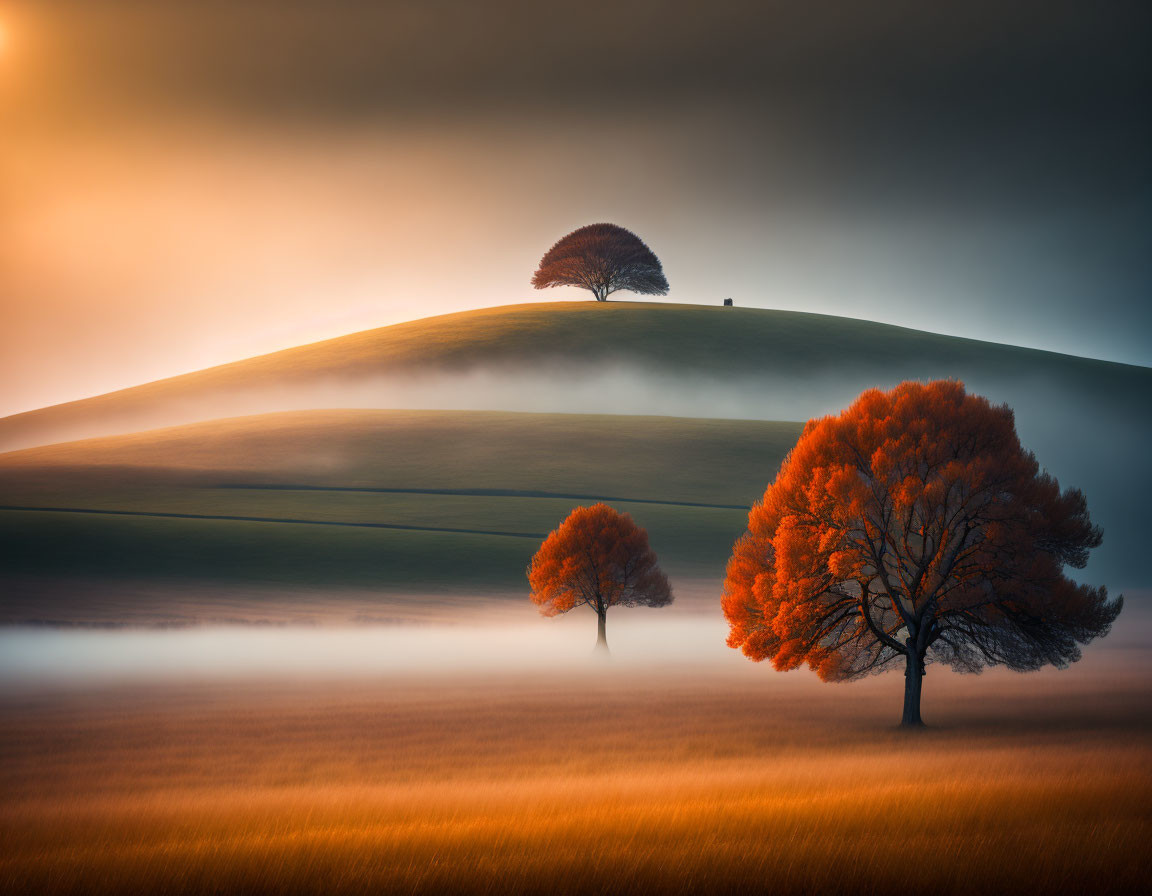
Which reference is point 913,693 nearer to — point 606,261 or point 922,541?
point 922,541

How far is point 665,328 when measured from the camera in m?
122

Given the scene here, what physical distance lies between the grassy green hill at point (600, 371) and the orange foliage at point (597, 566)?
53243mm

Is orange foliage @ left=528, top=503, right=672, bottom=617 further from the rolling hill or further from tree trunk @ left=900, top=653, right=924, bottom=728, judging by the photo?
tree trunk @ left=900, top=653, right=924, bottom=728

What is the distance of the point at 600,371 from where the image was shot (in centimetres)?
10962

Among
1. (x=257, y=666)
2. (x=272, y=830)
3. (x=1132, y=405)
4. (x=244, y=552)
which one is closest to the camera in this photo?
(x=272, y=830)

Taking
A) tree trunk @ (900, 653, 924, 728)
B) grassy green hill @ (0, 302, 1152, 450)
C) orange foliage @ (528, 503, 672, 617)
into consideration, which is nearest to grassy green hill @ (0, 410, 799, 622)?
orange foliage @ (528, 503, 672, 617)

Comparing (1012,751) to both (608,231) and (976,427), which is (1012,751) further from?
(608,231)

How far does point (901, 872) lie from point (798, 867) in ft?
3.17

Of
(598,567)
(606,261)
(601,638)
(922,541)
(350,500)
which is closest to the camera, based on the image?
(922,541)

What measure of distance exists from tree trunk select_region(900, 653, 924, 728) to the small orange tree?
1836 cm

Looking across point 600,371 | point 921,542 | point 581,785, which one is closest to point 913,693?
point 921,542

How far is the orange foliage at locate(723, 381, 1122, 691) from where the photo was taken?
2597 cm

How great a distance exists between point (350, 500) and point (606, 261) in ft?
242

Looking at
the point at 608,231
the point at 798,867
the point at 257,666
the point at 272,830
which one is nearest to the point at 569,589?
the point at 257,666
